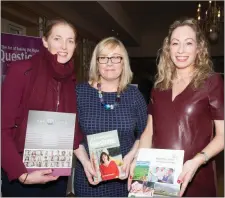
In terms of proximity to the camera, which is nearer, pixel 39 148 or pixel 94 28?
pixel 39 148

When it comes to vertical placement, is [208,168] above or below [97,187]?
above

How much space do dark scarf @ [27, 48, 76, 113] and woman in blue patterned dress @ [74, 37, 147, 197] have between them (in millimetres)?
184

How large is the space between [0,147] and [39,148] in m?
0.19

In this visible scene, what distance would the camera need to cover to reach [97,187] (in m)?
1.83

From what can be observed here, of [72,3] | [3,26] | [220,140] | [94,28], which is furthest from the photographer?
[94,28]

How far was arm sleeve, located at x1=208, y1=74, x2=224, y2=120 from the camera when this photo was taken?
144cm

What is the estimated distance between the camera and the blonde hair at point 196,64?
152 cm

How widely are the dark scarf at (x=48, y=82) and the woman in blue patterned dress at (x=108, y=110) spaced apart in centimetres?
18

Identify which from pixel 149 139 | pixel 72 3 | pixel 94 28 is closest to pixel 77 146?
pixel 149 139

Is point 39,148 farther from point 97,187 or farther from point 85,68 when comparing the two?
point 85,68

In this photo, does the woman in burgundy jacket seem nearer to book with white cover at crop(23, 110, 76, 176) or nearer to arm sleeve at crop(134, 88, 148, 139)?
book with white cover at crop(23, 110, 76, 176)

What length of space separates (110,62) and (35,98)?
0.55m

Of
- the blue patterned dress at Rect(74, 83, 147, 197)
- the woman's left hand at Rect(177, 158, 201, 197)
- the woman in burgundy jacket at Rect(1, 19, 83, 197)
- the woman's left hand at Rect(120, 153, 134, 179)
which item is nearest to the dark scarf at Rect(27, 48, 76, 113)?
the woman in burgundy jacket at Rect(1, 19, 83, 197)

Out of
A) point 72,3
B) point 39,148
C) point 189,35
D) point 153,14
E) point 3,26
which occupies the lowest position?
point 39,148
